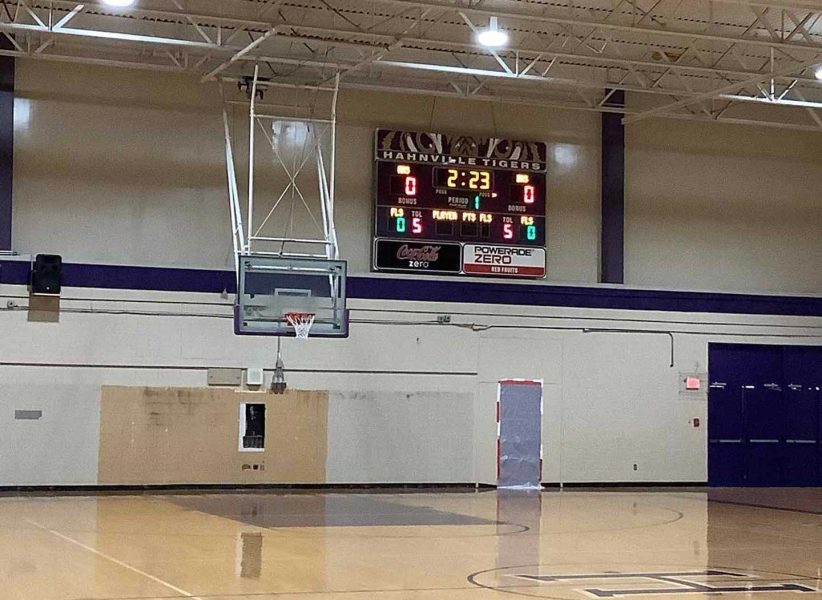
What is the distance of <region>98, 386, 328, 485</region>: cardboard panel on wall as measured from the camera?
22516mm

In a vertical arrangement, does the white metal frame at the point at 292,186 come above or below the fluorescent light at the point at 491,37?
below

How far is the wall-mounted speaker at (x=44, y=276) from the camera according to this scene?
21953 millimetres

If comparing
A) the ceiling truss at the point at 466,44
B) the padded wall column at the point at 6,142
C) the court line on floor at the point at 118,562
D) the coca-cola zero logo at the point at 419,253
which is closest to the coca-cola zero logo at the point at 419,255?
the coca-cola zero logo at the point at 419,253

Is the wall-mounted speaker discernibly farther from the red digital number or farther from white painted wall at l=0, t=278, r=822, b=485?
the red digital number

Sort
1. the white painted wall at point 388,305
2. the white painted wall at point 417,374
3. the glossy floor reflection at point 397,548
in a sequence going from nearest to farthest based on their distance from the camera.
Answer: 1. the glossy floor reflection at point 397,548
2. the white painted wall at point 417,374
3. the white painted wall at point 388,305

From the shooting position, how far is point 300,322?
1994cm

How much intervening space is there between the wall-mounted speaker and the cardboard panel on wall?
6.56 ft

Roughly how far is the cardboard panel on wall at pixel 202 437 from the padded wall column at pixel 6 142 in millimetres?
3457

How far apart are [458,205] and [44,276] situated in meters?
7.96

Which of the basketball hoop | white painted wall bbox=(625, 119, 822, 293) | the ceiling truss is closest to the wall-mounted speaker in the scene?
the ceiling truss

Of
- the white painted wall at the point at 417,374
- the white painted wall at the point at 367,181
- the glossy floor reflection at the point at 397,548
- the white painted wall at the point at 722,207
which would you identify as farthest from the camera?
the white painted wall at the point at 722,207

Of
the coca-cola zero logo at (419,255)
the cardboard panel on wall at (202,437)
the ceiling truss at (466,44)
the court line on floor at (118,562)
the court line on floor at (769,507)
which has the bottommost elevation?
the court line on floor at (118,562)

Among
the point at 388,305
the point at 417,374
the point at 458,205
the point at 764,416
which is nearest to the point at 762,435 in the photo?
the point at 764,416

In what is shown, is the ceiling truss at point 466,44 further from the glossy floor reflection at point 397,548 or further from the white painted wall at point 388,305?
the glossy floor reflection at point 397,548
